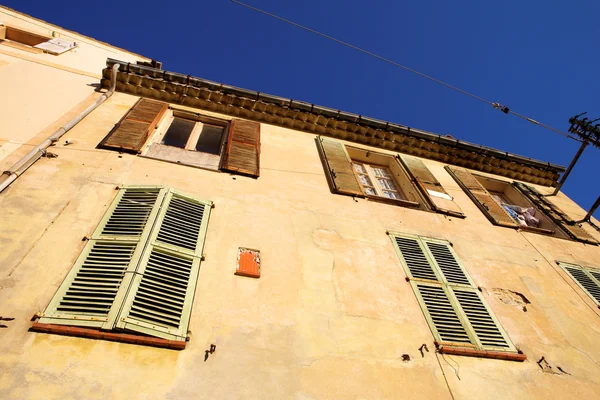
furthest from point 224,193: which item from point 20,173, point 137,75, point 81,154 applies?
point 137,75

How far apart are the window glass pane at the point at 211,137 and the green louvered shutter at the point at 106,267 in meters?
3.29

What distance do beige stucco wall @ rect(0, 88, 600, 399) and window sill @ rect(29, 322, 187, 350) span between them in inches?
2.2

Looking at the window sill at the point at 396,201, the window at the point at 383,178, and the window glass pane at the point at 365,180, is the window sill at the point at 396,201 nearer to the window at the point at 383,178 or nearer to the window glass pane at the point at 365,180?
the window at the point at 383,178

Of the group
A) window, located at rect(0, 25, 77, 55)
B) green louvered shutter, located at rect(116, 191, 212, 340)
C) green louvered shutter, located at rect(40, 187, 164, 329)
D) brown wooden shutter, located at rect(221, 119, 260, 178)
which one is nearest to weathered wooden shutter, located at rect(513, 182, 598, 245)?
brown wooden shutter, located at rect(221, 119, 260, 178)

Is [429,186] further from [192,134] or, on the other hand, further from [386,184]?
[192,134]

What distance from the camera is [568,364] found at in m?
5.02

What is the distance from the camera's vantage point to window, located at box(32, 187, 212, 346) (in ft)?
12.0

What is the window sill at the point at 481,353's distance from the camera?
4.62 metres

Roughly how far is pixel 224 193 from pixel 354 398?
3.48m

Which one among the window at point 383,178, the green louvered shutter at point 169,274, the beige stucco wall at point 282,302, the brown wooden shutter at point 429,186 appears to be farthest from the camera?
the brown wooden shutter at point 429,186

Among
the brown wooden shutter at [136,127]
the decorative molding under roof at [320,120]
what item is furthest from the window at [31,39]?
the brown wooden shutter at [136,127]

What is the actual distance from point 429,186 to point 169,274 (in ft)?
19.5

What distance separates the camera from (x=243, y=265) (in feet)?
15.9

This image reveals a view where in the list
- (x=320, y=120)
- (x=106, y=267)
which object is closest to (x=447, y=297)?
(x=106, y=267)
